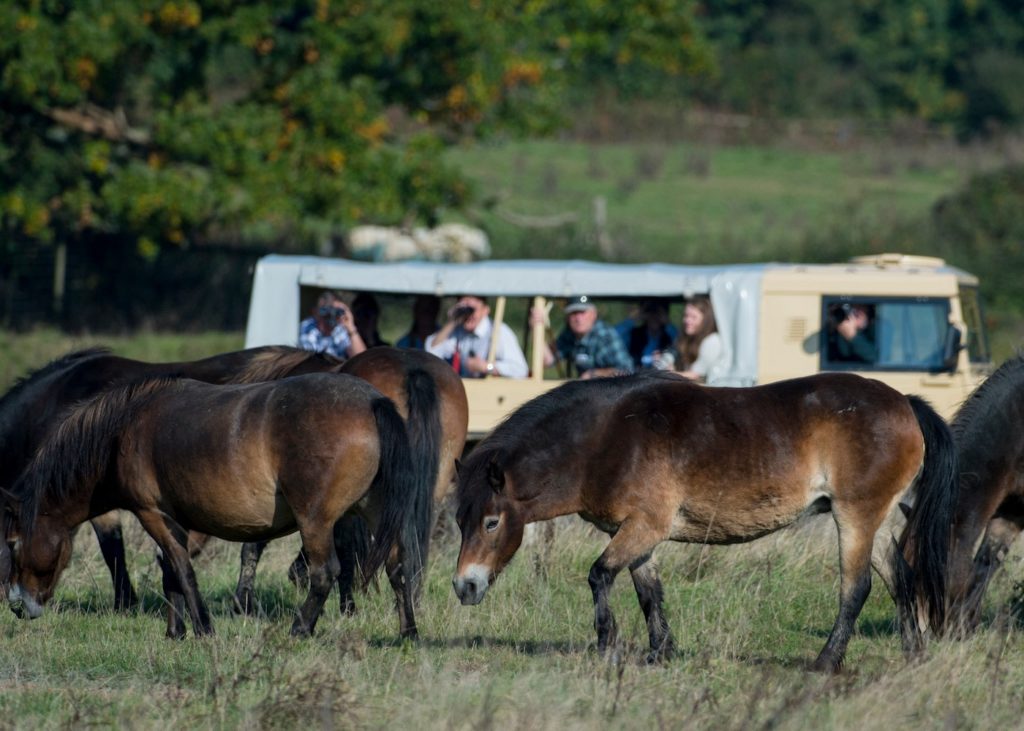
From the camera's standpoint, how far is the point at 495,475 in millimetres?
6945

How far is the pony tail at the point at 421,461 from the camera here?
24.9ft

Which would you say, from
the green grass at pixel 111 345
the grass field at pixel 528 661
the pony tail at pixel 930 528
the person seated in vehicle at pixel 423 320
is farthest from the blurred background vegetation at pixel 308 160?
the pony tail at pixel 930 528

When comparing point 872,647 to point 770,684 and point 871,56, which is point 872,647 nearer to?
point 770,684

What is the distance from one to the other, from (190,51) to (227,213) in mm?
2732

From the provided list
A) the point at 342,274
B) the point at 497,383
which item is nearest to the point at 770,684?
the point at 497,383

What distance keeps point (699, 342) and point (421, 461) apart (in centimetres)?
427

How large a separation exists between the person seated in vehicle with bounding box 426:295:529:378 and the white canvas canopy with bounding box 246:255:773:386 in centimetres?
25

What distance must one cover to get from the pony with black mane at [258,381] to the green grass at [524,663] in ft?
1.01

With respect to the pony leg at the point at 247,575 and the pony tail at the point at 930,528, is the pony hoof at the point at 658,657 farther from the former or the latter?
the pony leg at the point at 247,575

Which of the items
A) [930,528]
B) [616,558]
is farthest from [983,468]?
[616,558]

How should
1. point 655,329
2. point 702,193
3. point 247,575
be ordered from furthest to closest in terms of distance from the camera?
point 702,193 → point 655,329 → point 247,575

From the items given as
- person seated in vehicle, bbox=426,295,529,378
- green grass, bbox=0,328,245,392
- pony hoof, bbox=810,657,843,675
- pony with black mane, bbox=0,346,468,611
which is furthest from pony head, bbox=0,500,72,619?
green grass, bbox=0,328,245,392

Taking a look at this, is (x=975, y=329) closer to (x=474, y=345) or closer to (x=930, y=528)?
(x=474, y=345)

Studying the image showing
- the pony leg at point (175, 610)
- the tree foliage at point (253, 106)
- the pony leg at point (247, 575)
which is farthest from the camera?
the tree foliage at point (253, 106)
